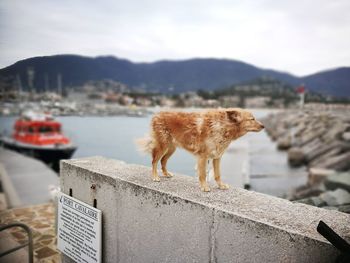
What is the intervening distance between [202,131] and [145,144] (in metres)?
0.79

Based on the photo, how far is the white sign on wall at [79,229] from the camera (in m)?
3.48

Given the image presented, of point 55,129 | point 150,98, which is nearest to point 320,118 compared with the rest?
point 55,129

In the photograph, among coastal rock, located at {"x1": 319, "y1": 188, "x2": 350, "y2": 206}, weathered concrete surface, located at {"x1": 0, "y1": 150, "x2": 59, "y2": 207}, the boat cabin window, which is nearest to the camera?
coastal rock, located at {"x1": 319, "y1": 188, "x2": 350, "y2": 206}

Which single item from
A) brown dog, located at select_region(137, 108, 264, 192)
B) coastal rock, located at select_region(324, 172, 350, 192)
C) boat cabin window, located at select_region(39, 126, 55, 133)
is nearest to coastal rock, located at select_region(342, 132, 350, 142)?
coastal rock, located at select_region(324, 172, 350, 192)

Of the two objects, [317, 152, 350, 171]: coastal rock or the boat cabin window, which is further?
the boat cabin window

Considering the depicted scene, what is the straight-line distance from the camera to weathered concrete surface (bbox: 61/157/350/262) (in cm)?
218

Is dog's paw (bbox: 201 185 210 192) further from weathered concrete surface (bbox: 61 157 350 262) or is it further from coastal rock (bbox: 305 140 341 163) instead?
coastal rock (bbox: 305 140 341 163)

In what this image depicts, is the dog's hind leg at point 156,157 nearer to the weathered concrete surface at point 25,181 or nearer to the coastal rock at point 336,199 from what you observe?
the coastal rock at point 336,199

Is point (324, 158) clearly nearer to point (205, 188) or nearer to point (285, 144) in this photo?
point (285, 144)

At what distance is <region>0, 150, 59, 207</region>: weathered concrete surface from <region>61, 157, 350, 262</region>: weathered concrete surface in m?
5.83

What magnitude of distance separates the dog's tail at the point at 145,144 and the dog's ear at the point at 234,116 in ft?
3.14

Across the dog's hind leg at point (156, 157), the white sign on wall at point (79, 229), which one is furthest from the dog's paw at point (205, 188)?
the white sign on wall at point (79, 229)

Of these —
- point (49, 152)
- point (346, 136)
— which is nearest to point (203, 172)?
point (346, 136)

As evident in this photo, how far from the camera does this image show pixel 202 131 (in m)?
3.00
